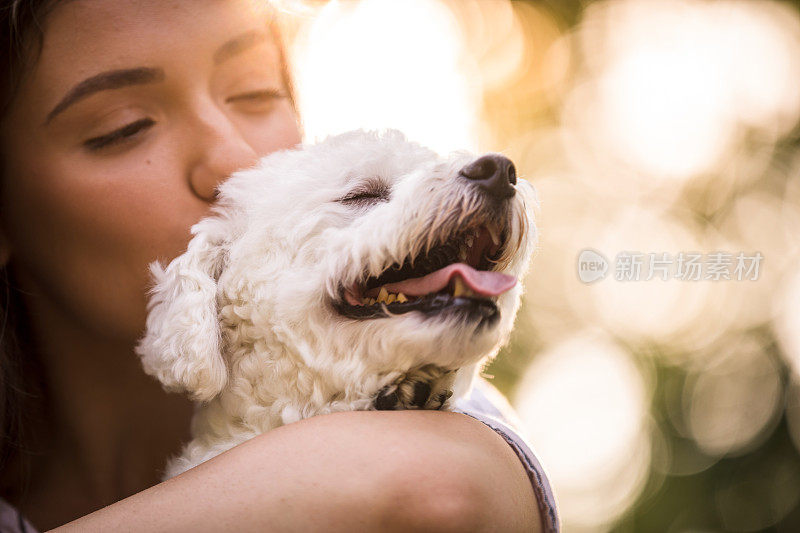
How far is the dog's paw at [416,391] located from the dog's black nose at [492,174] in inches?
17.9

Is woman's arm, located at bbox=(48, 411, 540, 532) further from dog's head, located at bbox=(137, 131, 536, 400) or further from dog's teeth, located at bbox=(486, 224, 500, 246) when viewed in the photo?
dog's teeth, located at bbox=(486, 224, 500, 246)

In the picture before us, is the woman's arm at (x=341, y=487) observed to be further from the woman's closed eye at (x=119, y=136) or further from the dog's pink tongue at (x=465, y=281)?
the woman's closed eye at (x=119, y=136)

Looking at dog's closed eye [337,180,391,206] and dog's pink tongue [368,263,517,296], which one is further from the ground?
dog's closed eye [337,180,391,206]

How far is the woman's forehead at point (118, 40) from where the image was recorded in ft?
6.11

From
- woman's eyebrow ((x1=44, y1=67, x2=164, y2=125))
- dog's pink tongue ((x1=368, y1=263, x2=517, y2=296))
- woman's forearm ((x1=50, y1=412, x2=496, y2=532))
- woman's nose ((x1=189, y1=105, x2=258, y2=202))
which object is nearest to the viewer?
woman's forearm ((x1=50, y1=412, x2=496, y2=532))

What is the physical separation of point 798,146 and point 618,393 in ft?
10.6

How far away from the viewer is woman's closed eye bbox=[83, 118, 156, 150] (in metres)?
1.90

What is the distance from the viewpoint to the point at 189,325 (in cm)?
173

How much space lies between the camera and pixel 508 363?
770cm

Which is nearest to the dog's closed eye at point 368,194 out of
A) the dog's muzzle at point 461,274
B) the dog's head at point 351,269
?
the dog's head at point 351,269

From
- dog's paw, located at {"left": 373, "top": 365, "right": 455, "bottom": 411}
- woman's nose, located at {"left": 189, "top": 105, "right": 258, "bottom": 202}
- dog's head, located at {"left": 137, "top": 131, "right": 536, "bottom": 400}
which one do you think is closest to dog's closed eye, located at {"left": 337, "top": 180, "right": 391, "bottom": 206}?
dog's head, located at {"left": 137, "top": 131, "right": 536, "bottom": 400}

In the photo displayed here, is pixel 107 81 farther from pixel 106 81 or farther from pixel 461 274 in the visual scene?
pixel 461 274

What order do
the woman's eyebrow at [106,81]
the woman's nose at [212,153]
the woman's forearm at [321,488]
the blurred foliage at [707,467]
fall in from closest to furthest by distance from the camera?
the woman's forearm at [321,488] → the woman's eyebrow at [106,81] → the woman's nose at [212,153] → the blurred foliage at [707,467]

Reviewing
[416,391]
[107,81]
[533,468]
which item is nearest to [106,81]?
[107,81]
